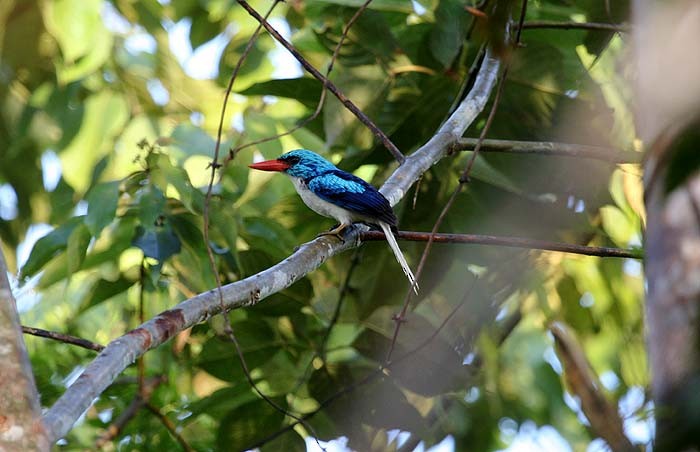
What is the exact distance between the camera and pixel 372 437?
16.4 feet

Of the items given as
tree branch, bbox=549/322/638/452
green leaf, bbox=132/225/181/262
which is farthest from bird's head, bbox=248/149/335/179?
tree branch, bbox=549/322/638/452

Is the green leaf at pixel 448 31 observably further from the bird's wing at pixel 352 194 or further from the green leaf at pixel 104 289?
the green leaf at pixel 104 289

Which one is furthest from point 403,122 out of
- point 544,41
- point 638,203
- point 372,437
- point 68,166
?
point 68,166

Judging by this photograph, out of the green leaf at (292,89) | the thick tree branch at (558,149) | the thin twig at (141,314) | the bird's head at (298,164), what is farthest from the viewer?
the bird's head at (298,164)

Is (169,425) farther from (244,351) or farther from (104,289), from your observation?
(104,289)

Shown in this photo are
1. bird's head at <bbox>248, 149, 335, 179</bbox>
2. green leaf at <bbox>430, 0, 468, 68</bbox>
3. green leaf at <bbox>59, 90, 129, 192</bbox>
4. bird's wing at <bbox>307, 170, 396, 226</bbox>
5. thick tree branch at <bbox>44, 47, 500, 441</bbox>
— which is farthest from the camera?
green leaf at <bbox>59, 90, 129, 192</bbox>

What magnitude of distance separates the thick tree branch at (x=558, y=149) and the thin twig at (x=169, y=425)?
78.5 inches

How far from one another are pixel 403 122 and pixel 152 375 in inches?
75.0

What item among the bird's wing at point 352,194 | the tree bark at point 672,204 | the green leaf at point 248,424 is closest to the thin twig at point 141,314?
the green leaf at point 248,424

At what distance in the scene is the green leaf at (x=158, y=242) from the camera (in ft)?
14.0

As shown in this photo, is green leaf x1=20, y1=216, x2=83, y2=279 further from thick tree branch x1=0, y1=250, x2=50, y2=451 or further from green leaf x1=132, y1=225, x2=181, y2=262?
thick tree branch x1=0, y1=250, x2=50, y2=451

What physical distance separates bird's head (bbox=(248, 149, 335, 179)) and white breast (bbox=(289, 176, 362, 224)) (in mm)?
51

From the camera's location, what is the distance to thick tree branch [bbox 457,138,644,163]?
3.48 meters

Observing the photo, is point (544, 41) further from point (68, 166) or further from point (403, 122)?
point (68, 166)
